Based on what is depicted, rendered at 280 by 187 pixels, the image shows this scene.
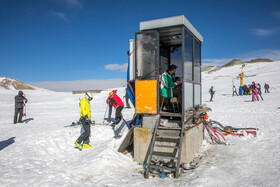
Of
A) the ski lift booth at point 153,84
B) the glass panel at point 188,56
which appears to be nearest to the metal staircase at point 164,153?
the ski lift booth at point 153,84

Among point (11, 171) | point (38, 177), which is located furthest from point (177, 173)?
point (11, 171)

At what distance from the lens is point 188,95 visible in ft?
22.7

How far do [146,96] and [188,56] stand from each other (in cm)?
194

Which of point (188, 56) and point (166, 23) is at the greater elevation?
point (166, 23)

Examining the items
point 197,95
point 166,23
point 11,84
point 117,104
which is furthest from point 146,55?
point 11,84

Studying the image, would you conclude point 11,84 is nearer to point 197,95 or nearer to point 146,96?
point 197,95

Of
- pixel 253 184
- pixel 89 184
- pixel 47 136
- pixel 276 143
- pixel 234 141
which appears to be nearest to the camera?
pixel 253 184

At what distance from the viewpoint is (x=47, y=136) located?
858cm

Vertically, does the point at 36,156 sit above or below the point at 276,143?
below

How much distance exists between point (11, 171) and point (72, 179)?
1.74 meters

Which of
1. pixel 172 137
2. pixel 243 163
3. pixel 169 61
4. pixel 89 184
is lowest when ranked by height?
pixel 89 184

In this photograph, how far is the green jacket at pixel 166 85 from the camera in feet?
22.0

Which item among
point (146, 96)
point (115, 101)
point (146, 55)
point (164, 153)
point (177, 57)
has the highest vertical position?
point (177, 57)

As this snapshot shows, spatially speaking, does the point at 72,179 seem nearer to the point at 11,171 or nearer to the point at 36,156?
the point at 11,171
